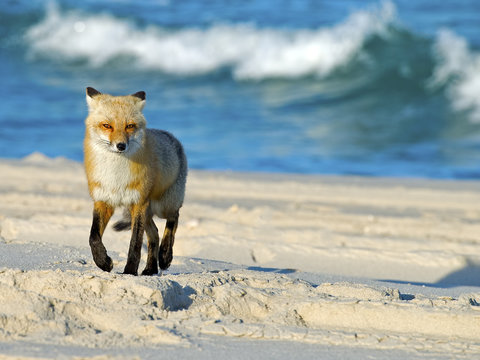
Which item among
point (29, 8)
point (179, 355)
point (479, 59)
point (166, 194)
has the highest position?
point (29, 8)

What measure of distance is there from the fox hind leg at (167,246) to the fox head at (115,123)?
1185mm

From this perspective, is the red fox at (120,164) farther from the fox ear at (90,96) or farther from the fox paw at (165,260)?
the fox paw at (165,260)

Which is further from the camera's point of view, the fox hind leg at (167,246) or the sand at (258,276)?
the fox hind leg at (167,246)

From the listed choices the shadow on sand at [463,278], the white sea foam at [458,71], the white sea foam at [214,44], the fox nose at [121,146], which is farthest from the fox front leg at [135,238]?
the white sea foam at [214,44]

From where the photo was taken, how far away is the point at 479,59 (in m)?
19.8

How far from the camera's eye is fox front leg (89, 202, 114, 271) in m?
5.49

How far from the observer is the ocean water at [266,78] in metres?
14.5

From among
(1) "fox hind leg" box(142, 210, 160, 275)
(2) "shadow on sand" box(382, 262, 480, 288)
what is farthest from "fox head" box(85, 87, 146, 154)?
(2) "shadow on sand" box(382, 262, 480, 288)

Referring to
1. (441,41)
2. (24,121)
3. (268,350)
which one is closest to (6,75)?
(24,121)

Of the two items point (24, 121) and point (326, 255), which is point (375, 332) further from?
point (24, 121)

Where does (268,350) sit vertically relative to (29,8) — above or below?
below

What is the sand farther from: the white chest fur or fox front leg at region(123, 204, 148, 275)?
the white chest fur

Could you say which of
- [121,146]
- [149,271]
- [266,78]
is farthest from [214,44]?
[121,146]

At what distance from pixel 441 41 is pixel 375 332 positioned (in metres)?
17.7
